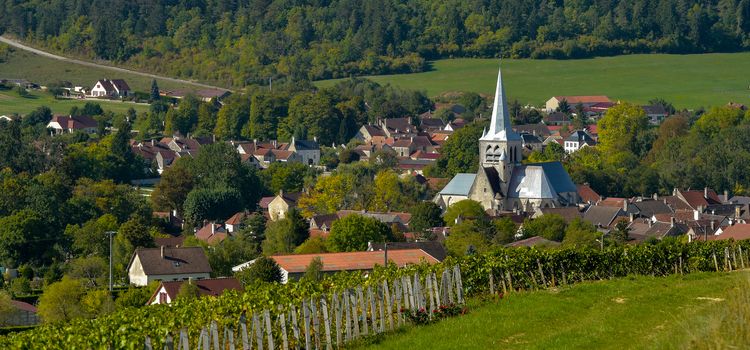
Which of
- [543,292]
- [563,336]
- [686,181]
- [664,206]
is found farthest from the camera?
[686,181]

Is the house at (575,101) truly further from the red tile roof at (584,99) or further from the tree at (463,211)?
the tree at (463,211)

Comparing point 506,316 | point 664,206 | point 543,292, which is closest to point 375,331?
point 506,316

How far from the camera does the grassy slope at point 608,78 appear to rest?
144750 mm

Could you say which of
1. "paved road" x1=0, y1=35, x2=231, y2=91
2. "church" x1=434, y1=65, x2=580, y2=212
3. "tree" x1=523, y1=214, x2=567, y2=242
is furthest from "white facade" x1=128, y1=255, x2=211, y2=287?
"paved road" x1=0, y1=35, x2=231, y2=91

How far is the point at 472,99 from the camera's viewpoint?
454 ft

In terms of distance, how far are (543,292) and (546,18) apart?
5448 inches

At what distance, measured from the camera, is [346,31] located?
16250 cm

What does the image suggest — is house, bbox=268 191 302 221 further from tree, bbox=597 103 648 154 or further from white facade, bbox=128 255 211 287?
tree, bbox=597 103 648 154

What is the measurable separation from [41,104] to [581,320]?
363 ft

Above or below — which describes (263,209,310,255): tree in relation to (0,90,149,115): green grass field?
above

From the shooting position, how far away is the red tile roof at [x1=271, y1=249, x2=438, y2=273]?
170 ft

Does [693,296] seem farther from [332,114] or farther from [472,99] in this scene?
[472,99]

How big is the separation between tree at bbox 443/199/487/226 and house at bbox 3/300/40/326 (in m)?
27.6

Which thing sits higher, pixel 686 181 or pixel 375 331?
pixel 375 331
